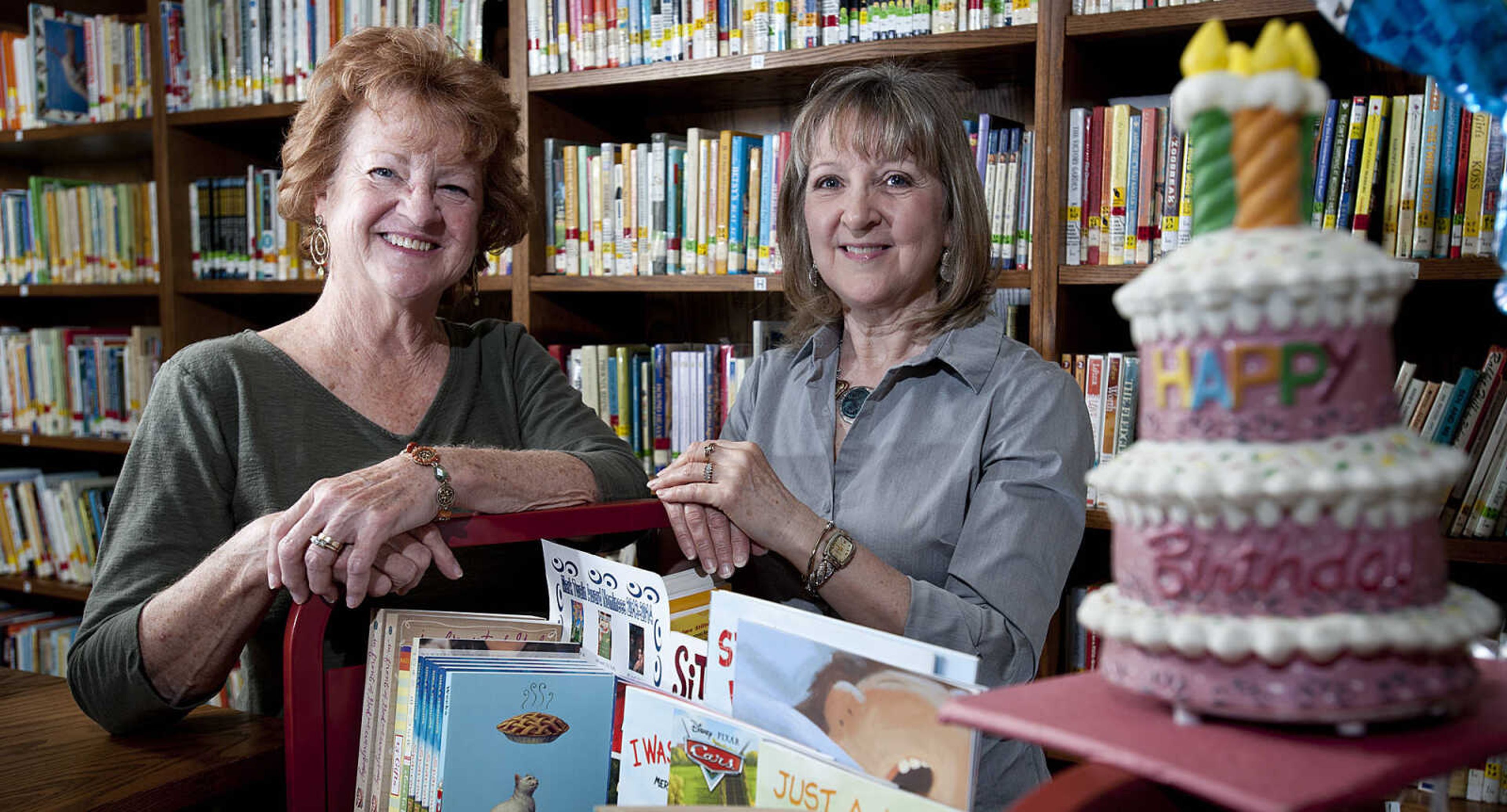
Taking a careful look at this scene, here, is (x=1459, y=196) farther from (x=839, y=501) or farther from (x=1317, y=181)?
(x=839, y=501)

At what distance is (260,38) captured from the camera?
3012mm

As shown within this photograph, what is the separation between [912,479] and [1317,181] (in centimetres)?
102

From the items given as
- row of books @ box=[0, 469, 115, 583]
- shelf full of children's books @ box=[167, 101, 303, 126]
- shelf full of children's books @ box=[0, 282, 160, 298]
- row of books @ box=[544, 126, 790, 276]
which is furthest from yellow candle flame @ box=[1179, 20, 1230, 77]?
row of books @ box=[0, 469, 115, 583]

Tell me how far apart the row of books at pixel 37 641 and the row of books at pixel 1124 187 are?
312 cm

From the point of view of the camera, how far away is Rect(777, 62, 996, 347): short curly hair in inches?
62.3

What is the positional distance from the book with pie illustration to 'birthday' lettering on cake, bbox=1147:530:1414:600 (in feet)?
2.25

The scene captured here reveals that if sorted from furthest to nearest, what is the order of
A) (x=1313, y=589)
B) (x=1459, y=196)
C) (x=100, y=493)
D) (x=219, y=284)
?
(x=100, y=493)
(x=219, y=284)
(x=1459, y=196)
(x=1313, y=589)

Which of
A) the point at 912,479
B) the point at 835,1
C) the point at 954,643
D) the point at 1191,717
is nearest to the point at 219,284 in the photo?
the point at 835,1

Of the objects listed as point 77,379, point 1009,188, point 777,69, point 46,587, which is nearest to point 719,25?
point 777,69

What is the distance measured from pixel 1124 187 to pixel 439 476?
141cm

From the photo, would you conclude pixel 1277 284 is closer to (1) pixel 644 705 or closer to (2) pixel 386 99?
(1) pixel 644 705

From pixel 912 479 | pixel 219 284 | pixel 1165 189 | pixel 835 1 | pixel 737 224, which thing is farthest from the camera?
pixel 219 284

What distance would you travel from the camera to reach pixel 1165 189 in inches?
80.9

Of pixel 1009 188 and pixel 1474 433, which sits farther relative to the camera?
pixel 1009 188
